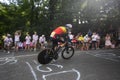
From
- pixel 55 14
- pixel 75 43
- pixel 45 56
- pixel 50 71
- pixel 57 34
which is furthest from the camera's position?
pixel 55 14

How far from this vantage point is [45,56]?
14.0 meters

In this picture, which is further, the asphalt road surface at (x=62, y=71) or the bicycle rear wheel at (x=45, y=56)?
the bicycle rear wheel at (x=45, y=56)

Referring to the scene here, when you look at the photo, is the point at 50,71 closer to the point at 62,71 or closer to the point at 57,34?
the point at 62,71

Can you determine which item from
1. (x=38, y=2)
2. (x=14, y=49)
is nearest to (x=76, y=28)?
(x=38, y=2)

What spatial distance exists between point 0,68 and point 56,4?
1042 inches

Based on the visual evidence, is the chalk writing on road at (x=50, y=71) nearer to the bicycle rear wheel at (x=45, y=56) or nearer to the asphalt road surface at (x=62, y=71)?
the asphalt road surface at (x=62, y=71)

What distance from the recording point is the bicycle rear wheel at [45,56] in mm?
13844

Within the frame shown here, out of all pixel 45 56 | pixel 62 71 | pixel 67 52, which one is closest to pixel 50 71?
pixel 62 71

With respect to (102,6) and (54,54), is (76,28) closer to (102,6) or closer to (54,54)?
(102,6)

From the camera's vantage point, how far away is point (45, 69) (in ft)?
43.5

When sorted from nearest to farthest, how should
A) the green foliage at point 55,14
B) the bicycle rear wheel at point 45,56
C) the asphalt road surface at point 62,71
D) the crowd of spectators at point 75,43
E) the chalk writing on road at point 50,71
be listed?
the asphalt road surface at point 62,71, the chalk writing on road at point 50,71, the bicycle rear wheel at point 45,56, the crowd of spectators at point 75,43, the green foliage at point 55,14

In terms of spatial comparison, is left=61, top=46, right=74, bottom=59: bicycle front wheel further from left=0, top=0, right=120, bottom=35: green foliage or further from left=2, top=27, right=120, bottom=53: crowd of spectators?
left=0, top=0, right=120, bottom=35: green foliage

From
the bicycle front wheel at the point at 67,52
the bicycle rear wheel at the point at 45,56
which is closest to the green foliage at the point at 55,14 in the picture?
the bicycle front wheel at the point at 67,52

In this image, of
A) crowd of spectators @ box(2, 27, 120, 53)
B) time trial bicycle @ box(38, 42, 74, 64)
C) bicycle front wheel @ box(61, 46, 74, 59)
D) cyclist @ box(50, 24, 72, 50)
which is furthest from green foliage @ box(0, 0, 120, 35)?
→ cyclist @ box(50, 24, 72, 50)
